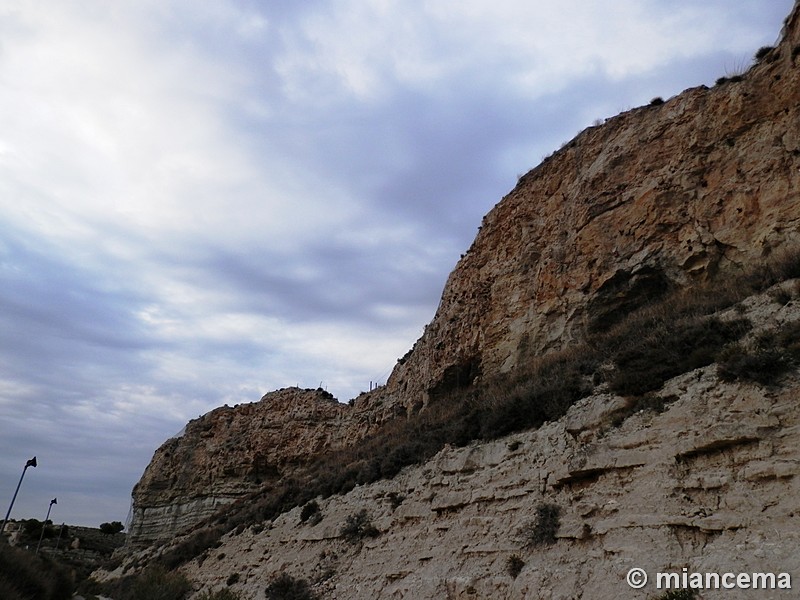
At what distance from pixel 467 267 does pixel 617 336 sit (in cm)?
1206

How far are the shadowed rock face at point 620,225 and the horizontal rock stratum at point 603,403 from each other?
0.06 metres

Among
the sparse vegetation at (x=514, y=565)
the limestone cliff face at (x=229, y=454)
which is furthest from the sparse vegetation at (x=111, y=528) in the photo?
the sparse vegetation at (x=514, y=565)

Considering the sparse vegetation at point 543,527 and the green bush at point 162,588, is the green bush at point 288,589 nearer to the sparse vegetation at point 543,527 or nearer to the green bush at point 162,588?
the sparse vegetation at point 543,527

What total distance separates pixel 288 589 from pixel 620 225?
14.4m

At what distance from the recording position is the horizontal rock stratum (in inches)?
257

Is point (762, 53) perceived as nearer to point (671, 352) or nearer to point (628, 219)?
point (628, 219)

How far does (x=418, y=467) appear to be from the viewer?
13.2m

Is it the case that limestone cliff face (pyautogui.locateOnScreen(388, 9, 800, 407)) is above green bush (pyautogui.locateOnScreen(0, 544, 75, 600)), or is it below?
above

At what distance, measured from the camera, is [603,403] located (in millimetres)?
9422

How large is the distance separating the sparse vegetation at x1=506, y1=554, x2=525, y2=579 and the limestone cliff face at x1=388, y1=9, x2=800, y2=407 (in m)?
9.34

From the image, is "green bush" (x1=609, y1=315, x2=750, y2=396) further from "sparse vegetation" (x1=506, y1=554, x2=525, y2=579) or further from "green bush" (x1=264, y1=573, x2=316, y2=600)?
"green bush" (x1=264, y1=573, x2=316, y2=600)

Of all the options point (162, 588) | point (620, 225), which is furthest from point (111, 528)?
point (620, 225)

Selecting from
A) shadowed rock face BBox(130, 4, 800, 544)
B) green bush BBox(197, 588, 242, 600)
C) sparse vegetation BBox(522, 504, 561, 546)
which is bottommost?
green bush BBox(197, 588, 242, 600)

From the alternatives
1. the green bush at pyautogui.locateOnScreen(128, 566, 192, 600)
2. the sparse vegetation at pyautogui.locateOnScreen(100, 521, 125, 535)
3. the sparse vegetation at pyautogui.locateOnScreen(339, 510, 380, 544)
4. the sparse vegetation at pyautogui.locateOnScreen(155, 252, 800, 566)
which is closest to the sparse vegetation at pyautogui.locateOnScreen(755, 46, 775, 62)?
the sparse vegetation at pyautogui.locateOnScreen(155, 252, 800, 566)
